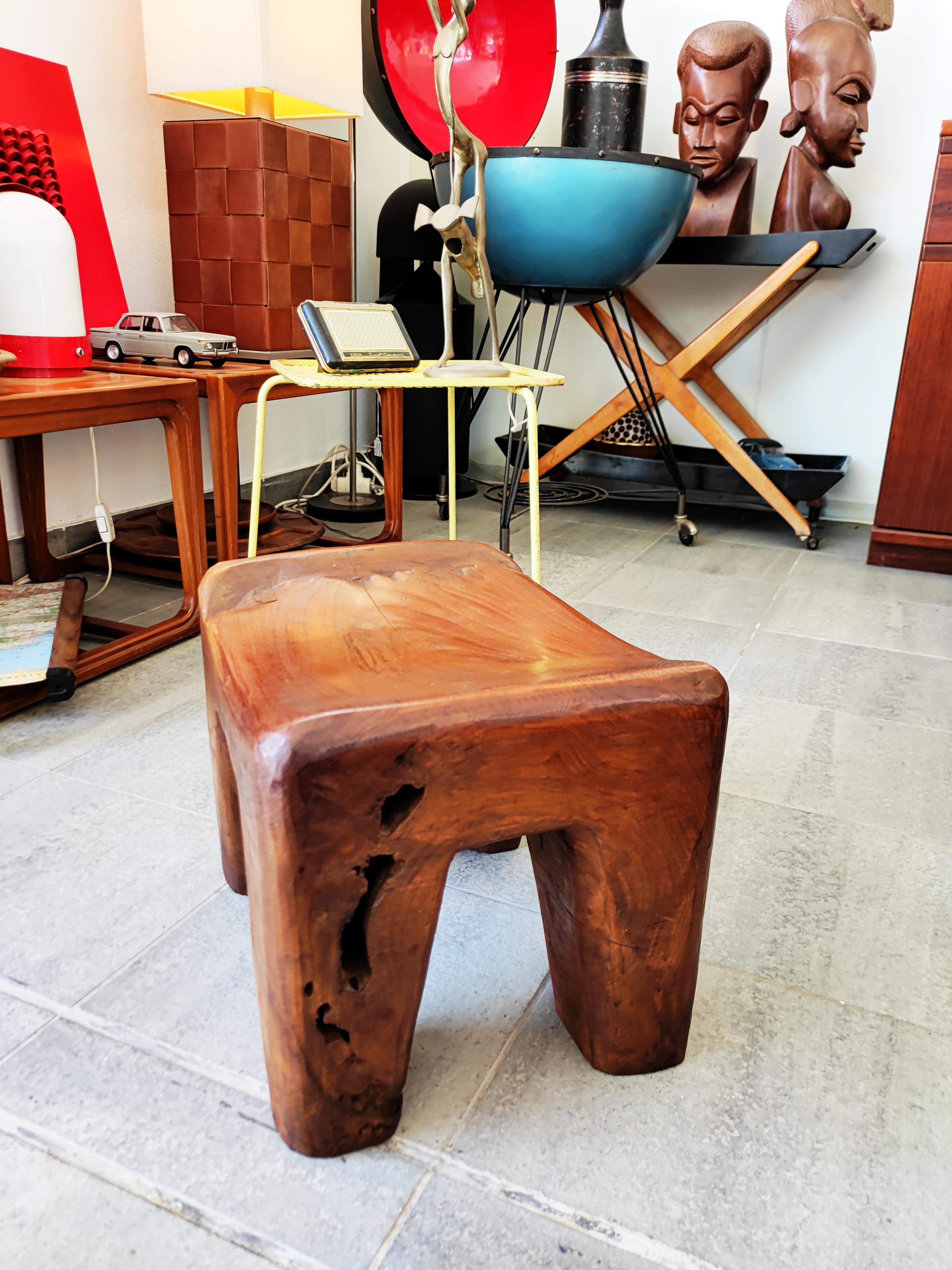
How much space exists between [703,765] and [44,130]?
180 centimetres

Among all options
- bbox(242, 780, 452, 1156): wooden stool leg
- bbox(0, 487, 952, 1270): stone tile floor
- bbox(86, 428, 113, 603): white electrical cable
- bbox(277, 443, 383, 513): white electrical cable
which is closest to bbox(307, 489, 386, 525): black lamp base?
bbox(277, 443, 383, 513): white electrical cable

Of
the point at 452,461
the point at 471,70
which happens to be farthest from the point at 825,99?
the point at 452,461

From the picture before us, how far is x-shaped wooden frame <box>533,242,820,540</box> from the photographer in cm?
236

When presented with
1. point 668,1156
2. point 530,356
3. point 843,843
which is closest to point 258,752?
point 668,1156

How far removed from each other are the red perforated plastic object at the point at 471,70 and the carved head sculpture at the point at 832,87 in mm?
663

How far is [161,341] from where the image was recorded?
175 cm

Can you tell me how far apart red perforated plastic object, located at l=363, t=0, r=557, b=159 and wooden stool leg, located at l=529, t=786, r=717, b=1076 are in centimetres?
211

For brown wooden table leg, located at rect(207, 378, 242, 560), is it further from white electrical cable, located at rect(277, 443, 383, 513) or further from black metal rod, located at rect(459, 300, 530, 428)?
white electrical cable, located at rect(277, 443, 383, 513)

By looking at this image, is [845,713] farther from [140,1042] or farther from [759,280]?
[759,280]

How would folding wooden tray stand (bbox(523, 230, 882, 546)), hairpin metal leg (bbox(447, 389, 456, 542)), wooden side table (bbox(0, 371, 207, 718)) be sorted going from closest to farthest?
wooden side table (bbox(0, 371, 207, 718)) → hairpin metal leg (bbox(447, 389, 456, 542)) → folding wooden tray stand (bbox(523, 230, 882, 546))

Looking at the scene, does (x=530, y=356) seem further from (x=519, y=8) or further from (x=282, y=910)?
(x=282, y=910)

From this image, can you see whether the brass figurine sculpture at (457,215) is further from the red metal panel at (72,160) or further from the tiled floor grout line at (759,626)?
the red metal panel at (72,160)

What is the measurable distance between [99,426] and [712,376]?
178 cm

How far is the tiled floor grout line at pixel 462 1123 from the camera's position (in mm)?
623
